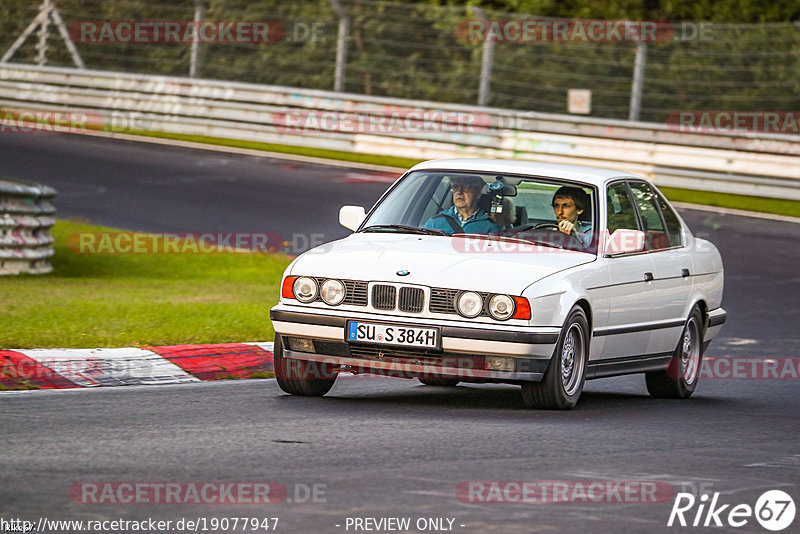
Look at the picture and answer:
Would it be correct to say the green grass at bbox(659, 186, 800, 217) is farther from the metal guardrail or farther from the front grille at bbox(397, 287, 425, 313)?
the front grille at bbox(397, 287, 425, 313)

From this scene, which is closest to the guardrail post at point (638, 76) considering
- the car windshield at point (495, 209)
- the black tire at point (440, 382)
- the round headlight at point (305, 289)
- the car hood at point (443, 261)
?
the black tire at point (440, 382)

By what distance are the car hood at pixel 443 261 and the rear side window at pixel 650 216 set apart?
111 cm

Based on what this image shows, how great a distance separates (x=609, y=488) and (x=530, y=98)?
766 inches

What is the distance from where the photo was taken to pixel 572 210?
29.6 ft

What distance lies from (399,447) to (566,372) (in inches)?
75.4

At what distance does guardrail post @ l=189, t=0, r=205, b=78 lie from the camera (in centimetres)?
2594

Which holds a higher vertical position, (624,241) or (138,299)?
(624,241)

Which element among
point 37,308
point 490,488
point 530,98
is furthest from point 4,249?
point 530,98

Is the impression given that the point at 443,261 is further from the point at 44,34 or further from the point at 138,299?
the point at 44,34

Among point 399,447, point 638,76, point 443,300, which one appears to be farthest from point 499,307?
point 638,76

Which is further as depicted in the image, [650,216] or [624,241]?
[650,216]

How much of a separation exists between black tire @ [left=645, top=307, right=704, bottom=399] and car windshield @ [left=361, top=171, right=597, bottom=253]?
56.2 inches

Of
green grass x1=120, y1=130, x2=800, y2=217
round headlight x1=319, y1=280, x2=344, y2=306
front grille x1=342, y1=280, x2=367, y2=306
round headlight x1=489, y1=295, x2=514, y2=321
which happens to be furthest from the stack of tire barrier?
green grass x1=120, y1=130, x2=800, y2=217

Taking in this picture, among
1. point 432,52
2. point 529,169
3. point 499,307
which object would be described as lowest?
point 499,307
